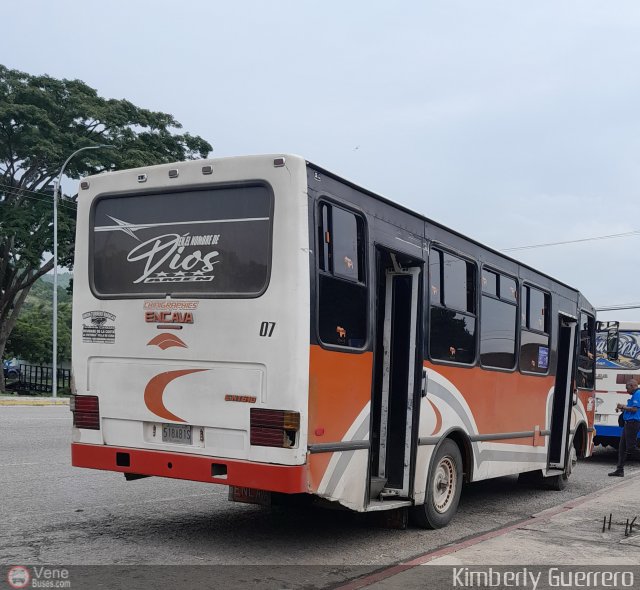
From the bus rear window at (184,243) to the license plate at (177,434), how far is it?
3.59ft

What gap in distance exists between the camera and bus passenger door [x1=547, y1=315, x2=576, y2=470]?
39.2ft

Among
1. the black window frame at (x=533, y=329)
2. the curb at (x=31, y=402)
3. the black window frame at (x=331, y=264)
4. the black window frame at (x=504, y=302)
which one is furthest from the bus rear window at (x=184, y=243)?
the curb at (x=31, y=402)

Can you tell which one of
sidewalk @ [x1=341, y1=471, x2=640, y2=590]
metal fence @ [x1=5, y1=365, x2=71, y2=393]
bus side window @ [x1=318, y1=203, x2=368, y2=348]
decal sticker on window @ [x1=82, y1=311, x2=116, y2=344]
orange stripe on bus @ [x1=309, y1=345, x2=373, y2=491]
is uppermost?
bus side window @ [x1=318, y1=203, x2=368, y2=348]

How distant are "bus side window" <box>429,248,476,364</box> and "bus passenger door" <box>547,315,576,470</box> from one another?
11.0 ft

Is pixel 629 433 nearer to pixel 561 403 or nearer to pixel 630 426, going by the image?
pixel 630 426

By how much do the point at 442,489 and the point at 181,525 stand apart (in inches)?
105

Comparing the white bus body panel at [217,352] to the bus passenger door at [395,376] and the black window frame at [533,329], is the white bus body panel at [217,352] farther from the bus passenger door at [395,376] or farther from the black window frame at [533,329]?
the black window frame at [533,329]

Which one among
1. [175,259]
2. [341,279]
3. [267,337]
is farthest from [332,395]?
[175,259]

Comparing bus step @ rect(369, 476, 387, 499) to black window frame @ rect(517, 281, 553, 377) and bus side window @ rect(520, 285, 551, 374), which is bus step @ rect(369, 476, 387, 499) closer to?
black window frame @ rect(517, 281, 553, 377)

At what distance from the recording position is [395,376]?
7.96 meters

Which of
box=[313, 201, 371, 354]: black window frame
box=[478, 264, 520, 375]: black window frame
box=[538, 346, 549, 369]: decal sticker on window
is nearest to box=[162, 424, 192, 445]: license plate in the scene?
box=[313, 201, 371, 354]: black window frame

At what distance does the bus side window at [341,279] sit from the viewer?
670cm

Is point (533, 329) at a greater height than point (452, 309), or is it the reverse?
point (452, 309)

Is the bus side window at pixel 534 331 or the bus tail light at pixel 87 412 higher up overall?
the bus side window at pixel 534 331
